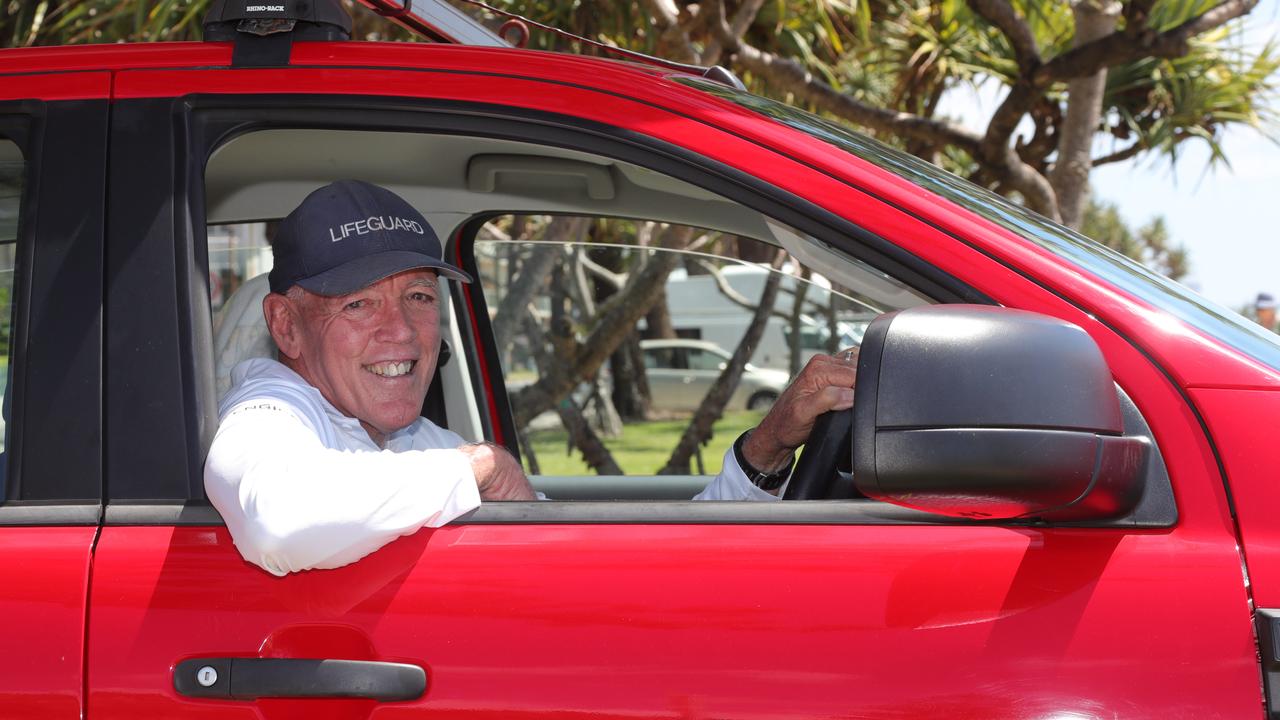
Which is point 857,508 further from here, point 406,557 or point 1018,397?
point 406,557

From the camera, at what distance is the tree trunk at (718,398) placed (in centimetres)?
711

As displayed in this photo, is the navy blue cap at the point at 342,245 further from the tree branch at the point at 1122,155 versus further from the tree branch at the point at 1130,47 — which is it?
the tree branch at the point at 1122,155

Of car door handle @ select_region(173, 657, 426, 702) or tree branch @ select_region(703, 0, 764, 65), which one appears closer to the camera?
car door handle @ select_region(173, 657, 426, 702)

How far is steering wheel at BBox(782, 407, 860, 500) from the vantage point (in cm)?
170

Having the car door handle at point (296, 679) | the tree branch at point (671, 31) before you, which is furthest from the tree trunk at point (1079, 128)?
the car door handle at point (296, 679)

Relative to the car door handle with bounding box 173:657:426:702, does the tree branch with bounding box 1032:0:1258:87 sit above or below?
above

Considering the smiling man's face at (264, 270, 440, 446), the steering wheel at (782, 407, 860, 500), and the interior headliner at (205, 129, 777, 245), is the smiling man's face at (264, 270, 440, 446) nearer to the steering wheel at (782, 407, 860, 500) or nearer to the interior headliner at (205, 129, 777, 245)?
the interior headliner at (205, 129, 777, 245)

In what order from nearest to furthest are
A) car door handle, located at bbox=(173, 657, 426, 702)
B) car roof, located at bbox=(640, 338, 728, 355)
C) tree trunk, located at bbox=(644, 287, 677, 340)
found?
car door handle, located at bbox=(173, 657, 426, 702)
car roof, located at bbox=(640, 338, 728, 355)
tree trunk, located at bbox=(644, 287, 677, 340)

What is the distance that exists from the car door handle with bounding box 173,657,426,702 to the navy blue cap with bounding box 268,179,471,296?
26.6 inches

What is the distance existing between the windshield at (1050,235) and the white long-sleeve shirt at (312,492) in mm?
658

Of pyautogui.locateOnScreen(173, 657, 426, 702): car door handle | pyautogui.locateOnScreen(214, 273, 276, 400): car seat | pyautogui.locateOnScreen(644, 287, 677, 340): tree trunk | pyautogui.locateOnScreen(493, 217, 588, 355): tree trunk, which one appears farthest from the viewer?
pyautogui.locateOnScreen(644, 287, 677, 340): tree trunk

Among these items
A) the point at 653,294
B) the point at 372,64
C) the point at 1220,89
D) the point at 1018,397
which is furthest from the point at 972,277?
the point at 1220,89

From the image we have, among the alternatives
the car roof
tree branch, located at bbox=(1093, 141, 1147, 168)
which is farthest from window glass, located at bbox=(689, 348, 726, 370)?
tree branch, located at bbox=(1093, 141, 1147, 168)

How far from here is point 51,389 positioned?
58.1 inches
